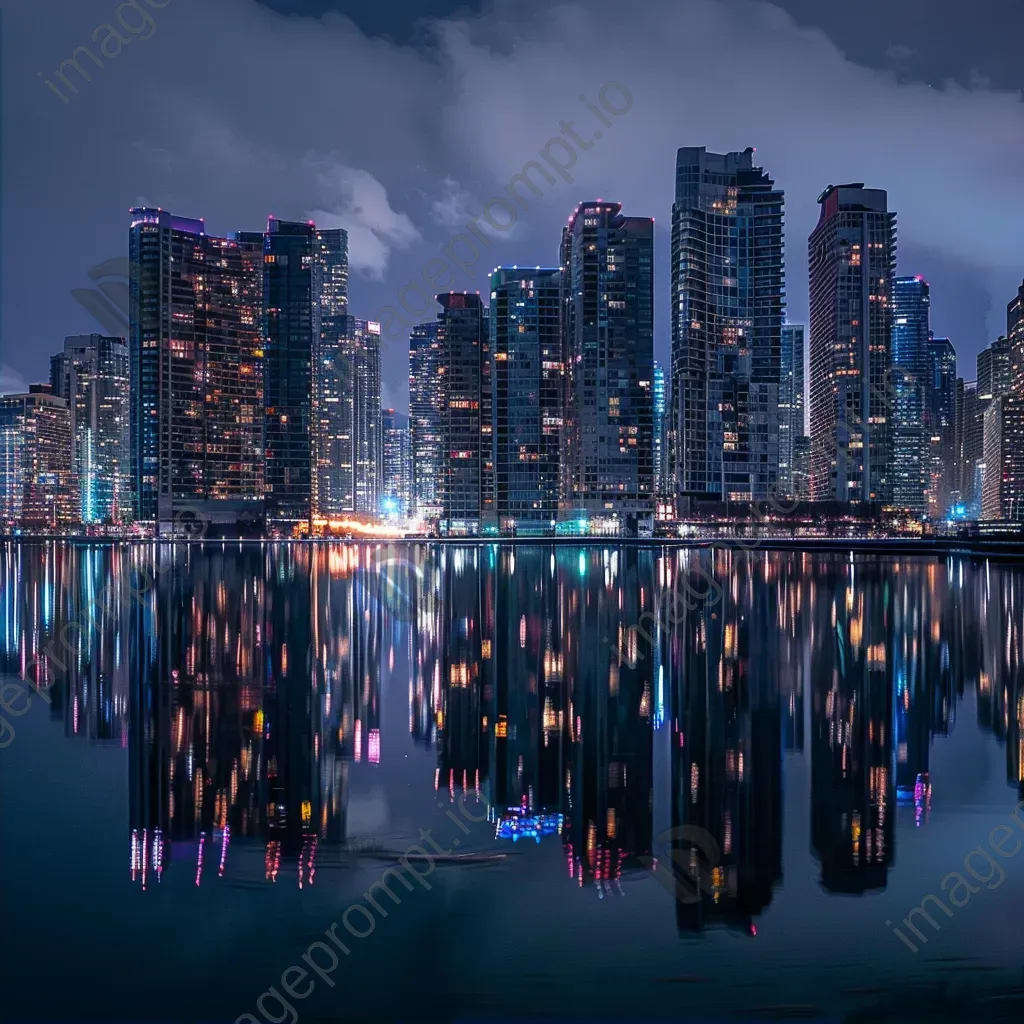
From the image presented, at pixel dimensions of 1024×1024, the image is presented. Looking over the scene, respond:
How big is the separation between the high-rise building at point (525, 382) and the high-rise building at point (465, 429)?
359 cm

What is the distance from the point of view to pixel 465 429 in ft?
623

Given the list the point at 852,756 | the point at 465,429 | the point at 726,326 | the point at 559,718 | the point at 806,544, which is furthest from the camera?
the point at 465,429

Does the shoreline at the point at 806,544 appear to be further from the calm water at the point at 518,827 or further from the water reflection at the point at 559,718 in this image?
the calm water at the point at 518,827

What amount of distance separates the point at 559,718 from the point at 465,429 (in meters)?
175

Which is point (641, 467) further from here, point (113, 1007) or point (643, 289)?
point (113, 1007)

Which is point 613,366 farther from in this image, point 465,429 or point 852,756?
point 852,756

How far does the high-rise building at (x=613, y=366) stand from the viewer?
539 feet

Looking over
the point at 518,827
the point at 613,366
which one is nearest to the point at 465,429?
the point at 613,366

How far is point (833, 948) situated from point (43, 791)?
10303 mm

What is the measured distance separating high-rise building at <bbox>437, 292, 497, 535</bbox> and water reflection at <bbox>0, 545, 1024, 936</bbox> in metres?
145

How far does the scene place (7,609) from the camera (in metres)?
36.8

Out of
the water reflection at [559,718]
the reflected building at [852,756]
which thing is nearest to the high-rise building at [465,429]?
the water reflection at [559,718]

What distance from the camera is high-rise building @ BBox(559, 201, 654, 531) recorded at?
539 feet

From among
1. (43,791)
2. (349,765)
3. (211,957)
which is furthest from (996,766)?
(43,791)
